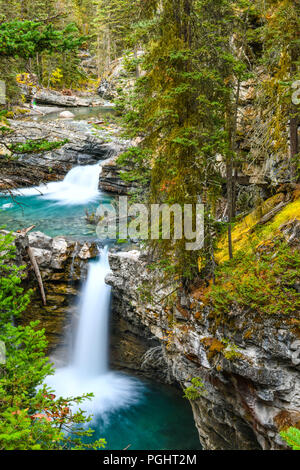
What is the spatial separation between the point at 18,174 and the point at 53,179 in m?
17.8

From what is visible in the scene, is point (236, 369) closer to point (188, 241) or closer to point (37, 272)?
point (188, 241)

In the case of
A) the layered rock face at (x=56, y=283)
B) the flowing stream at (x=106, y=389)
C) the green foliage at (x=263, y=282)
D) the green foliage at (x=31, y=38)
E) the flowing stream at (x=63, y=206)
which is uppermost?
the green foliage at (x=31, y=38)

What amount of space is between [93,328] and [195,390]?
6.73 meters

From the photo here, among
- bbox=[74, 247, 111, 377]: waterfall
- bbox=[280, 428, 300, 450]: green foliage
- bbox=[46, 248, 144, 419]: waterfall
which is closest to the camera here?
bbox=[280, 428, 300, 450]: green foliage

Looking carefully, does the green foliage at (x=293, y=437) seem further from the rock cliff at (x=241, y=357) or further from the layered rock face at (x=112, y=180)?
the layered rock face at (x=112, y=180)

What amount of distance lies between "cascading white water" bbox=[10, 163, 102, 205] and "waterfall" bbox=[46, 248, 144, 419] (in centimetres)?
843

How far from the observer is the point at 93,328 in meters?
12.4

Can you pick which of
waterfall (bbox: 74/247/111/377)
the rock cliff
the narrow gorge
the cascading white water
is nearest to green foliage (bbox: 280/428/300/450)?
the narrow gorge

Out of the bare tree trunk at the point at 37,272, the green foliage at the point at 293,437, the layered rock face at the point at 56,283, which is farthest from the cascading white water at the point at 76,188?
the green foliage at the point at 293,437

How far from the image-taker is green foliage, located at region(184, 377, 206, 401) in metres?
6.44

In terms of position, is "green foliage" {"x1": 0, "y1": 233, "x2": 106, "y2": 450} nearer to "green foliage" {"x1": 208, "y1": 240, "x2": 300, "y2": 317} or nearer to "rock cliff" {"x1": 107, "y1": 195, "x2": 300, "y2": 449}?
"rock cliff" {"x1": 107, "y1": 195, "x2": 300, "y2": 449}

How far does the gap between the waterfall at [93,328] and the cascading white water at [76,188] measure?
858 cm

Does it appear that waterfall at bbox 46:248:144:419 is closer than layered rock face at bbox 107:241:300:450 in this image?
No

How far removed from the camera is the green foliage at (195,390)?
21.1 ft
